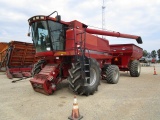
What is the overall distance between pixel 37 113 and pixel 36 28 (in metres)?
3.72

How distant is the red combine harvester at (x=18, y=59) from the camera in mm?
11812

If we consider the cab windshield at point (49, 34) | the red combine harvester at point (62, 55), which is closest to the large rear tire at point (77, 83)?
the red combine harvester at point (62, 55)

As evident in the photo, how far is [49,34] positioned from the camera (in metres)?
6.45

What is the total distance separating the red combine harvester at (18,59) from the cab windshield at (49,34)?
18.4ft

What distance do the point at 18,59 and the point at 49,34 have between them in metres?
7.11

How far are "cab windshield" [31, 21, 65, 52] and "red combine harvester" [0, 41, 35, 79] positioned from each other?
5.60 metres

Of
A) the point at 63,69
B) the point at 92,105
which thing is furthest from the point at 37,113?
the point at 63,69

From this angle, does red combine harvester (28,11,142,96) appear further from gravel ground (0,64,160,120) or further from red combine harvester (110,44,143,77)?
red combine harvester (110,44,143,77)

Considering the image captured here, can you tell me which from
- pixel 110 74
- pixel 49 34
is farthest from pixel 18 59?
pixel 110 74

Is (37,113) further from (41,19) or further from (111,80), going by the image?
(111,80)

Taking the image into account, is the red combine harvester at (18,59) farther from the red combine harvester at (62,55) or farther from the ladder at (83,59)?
the ladder at (83,59)

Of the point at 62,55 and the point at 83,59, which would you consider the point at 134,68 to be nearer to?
the point at 83,59

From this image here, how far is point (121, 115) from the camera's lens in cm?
414

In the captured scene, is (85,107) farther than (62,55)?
No
